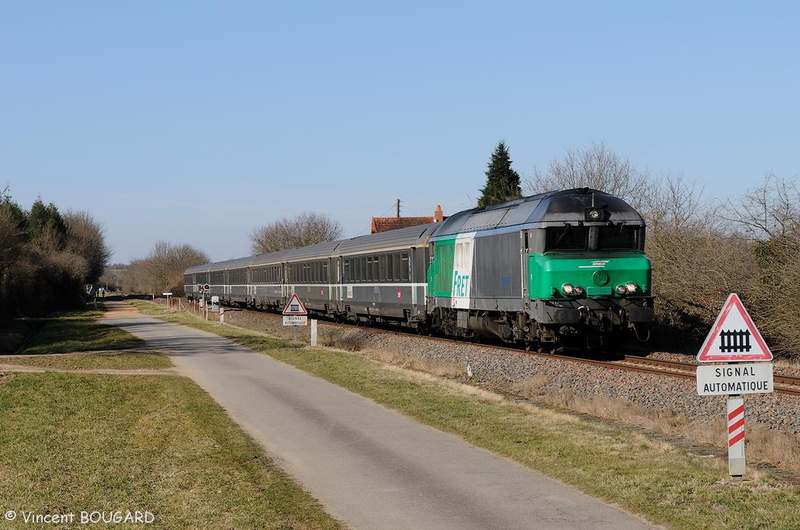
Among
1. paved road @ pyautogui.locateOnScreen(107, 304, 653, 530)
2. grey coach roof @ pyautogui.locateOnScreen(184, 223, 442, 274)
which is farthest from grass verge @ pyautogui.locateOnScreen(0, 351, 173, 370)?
grey coach roof @ pyautogui.locateOnScreen(184, 223, 442, 274)

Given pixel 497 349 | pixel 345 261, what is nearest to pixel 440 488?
pixel 497 349

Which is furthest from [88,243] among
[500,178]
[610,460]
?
[610,460]

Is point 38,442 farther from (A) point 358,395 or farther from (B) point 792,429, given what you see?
(B) point 792,429

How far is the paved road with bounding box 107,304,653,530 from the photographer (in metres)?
8.15

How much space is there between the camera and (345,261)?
133 feet

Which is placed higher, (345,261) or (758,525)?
(345,261)

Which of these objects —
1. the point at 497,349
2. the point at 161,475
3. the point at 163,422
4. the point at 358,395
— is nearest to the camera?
the point at 161,475

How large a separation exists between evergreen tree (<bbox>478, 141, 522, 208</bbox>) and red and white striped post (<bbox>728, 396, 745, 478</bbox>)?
70.0 metres

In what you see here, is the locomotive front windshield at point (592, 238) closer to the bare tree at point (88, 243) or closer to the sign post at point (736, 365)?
the sign post at point (736, 365)

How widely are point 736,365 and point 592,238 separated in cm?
1153

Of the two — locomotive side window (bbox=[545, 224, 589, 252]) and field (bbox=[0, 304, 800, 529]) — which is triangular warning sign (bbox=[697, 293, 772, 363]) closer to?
field (bbox=[0, 304, 800, 529])

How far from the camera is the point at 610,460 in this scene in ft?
34.6

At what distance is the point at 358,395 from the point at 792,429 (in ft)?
24.7

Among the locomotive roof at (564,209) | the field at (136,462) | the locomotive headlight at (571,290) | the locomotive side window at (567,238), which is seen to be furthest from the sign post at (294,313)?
the locomotive headlight at (571,290)
